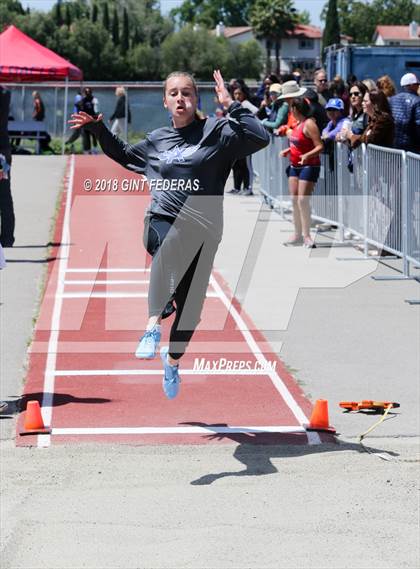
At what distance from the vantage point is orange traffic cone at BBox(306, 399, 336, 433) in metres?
8.68

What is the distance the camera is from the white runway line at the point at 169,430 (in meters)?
8.81

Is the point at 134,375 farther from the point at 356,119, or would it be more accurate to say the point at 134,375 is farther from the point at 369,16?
the point at 369,16

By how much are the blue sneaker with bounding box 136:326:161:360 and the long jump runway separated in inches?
39.3

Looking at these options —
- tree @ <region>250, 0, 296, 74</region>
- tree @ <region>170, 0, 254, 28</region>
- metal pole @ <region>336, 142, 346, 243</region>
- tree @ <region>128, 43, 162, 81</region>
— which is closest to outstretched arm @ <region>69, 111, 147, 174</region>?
metal pole @ <region>336, 142, 346, 243</region>

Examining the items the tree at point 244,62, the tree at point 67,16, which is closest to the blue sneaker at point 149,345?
the tree at point 244,62

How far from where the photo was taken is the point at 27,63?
3139 centimetres

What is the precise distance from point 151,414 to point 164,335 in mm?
2648

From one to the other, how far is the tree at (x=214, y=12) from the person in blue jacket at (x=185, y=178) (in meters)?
175

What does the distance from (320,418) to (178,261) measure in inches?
89.1

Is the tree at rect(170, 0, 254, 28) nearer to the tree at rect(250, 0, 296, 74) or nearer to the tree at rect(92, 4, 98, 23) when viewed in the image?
the tree at rect(250, 0, 296, 74)

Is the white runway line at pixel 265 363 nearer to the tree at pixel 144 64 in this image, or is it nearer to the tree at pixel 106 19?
the tree at pixel 144 64

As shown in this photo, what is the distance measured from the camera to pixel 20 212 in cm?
2172

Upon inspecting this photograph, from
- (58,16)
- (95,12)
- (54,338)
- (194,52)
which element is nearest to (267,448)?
(54,338)

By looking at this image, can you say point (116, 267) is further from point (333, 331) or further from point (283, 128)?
point (333, 331)
